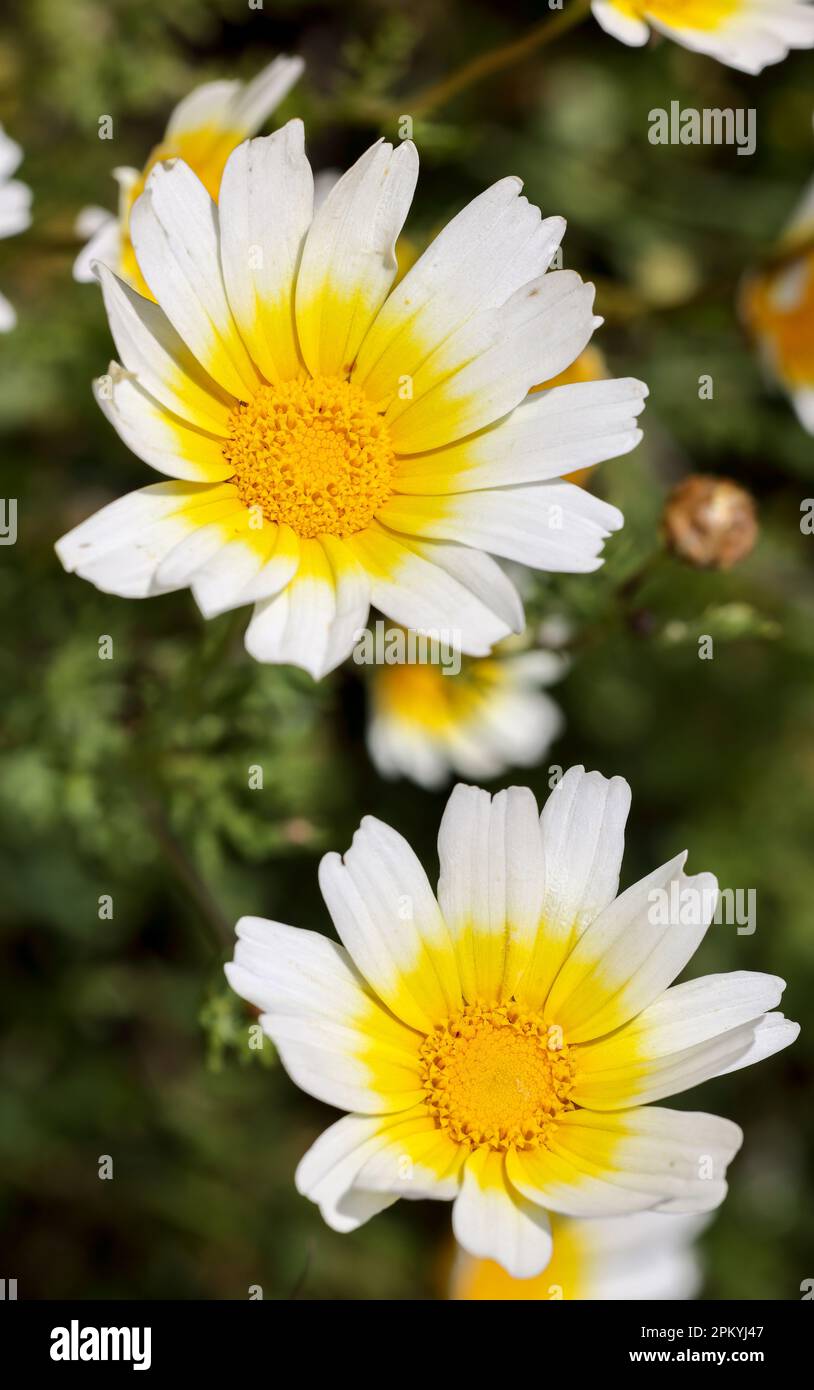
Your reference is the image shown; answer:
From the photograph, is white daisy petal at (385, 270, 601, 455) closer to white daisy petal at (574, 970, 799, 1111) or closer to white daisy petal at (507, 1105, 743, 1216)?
white daisy petal at (574, 970, 799, 1111)

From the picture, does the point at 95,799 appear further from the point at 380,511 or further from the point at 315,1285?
the point at 315,1285

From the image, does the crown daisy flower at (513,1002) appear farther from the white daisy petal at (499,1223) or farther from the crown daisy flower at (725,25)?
the crown daisy flower at (725,25)

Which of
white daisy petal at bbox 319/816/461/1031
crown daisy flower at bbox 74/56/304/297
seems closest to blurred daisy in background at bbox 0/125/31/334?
crown daisy flower at bbox 74/56/304/297

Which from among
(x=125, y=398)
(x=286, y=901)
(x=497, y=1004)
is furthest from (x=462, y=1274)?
(x=125, y=398)

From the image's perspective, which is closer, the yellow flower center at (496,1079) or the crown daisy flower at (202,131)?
the yellow flower center at (496,1079)

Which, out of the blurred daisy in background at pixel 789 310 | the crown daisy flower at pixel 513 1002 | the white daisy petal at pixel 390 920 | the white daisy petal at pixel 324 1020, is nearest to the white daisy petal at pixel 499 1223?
the crown daisy flower at pixel 513 1002

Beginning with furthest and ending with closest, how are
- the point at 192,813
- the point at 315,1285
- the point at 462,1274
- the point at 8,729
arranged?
the point at 315,1285 < the point at 8,729 < the point at 192,813 < the point at 462,1274
